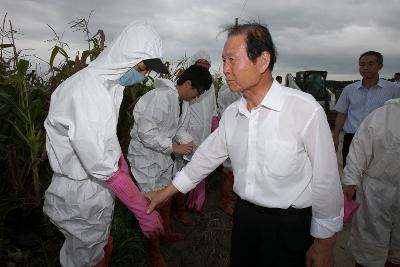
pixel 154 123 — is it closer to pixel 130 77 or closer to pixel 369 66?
pixel 130 77

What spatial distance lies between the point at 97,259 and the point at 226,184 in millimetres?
2583

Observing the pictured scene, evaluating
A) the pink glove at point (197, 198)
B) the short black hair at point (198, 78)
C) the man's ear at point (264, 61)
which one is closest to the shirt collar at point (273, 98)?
the man's ear at point (264, 61)

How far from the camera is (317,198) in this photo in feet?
5.15

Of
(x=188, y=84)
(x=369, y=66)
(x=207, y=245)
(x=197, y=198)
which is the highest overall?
(x=369, y=66)

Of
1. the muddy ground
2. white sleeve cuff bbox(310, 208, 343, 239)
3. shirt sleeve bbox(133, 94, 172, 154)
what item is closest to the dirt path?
the muddy ground

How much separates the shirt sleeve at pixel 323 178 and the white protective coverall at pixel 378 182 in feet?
3.04

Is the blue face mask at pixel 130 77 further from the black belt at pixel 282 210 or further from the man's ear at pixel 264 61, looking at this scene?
the black belt at pixel 282 210

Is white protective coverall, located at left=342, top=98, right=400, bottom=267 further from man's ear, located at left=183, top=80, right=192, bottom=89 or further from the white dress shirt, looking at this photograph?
man's ear, located at left=183, top=80, right=192, bottom=89

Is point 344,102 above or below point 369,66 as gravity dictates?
below

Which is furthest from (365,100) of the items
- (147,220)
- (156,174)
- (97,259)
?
(97,259)

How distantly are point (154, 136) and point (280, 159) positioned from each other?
1690 millimetres

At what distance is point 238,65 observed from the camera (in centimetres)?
164

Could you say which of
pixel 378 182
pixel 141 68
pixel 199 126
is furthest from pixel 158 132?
pixel 378 182

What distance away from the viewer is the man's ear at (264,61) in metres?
1.64
